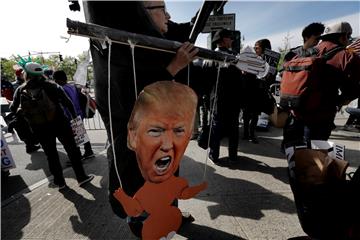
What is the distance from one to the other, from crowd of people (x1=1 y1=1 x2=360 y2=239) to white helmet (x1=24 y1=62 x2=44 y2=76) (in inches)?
0.4

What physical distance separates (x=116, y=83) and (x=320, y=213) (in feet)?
4.56

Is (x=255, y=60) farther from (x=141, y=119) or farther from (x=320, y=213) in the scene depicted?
(x=320, y=213)

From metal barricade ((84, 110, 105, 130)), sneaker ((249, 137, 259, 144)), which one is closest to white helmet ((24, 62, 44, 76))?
sneaker ((249, 137, 259, 144))

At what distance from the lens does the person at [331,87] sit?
2.41 m

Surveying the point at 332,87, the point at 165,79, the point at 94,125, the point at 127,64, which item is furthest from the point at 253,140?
the point at 94,125

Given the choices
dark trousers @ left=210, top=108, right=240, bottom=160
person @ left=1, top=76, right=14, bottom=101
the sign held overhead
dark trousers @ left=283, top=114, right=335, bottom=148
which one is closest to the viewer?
dark trousers @ left=283, top=114, right=335, bottom=148

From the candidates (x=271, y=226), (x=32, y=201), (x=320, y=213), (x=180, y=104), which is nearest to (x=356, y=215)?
(x=320, y=213)

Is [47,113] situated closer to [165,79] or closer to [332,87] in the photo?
[165,79]

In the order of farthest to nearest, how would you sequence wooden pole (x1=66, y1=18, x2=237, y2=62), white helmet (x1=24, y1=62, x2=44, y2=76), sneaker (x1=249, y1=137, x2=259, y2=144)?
1. sneaker (x1=249, y1=137, x2=259, y2=144)
2. white helmet (x1=24, y1=62, x2=44, y2=76)
3. wooden pole (x1=66, y1=18, x2=237, y2=62)

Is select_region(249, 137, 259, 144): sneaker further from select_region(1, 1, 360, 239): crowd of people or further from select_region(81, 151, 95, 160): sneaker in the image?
select_region(81, 151, 95, 160): sneaker

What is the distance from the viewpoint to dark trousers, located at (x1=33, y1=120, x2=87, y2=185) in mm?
3090

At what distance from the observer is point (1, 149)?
3.26 metres

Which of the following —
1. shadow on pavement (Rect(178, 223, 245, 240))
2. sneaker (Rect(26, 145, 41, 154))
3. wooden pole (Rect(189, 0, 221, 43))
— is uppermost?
wooden pole (Rect(189, 0, 221, 43))

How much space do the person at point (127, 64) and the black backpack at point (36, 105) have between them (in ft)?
6.44
